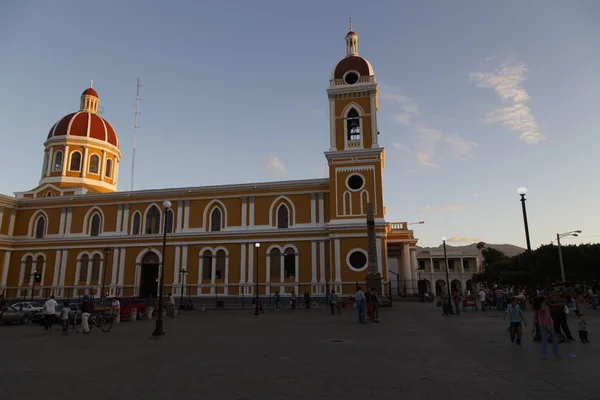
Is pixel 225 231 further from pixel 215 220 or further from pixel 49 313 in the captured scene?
pixel 49 313

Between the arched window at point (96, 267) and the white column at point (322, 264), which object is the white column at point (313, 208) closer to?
the white column at point (322, 264)

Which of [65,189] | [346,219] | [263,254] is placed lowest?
[263,254]

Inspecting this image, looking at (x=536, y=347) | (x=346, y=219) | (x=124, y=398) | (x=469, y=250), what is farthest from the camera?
(x=469, y=250)

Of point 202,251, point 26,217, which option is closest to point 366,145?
point 202,251

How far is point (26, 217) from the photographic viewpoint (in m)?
43.5

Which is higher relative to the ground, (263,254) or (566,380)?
(263,254)

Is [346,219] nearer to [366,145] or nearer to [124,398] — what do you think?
[366,145]

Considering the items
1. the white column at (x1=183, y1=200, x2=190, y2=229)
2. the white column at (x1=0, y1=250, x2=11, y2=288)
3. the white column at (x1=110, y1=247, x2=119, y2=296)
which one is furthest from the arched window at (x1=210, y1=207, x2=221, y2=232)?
the white column at (x1=0, y1=250, x2=11, y2=288)

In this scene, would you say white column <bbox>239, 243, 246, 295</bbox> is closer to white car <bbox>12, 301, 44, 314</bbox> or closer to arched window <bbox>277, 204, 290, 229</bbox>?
arched window <bbox>277, 204, 290, 229</bbox>

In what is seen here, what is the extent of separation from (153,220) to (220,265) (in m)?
8.60

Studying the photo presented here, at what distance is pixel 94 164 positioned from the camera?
157 feet

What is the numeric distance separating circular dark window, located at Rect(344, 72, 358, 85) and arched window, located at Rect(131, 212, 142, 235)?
23.7 metres

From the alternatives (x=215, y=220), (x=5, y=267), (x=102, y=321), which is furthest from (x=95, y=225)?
(x=102, y=321)

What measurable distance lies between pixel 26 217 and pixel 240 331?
38.5 meters
